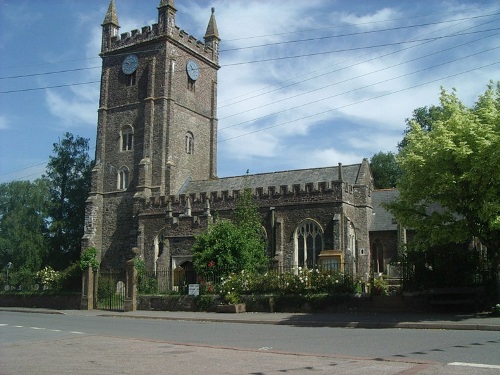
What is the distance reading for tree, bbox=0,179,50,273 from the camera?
164 ft

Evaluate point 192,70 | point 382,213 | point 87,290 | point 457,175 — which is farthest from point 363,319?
point 192,70

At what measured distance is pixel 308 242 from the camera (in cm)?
3534

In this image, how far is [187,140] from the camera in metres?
46.8

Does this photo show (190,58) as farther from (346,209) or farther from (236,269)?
(236,269)

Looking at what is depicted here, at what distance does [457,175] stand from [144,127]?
32.5 meters

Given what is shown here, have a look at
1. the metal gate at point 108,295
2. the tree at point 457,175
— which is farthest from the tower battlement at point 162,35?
the tree at point 457,175

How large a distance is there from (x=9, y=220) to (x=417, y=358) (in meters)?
65.9

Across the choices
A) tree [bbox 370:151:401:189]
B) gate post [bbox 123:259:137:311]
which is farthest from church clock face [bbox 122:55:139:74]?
tree [bbox 370:151:401:189]

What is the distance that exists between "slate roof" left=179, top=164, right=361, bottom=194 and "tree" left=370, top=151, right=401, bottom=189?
67.7 ft

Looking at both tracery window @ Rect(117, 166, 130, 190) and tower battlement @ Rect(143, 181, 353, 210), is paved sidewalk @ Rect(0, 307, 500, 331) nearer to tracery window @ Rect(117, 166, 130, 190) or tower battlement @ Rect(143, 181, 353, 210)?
tower battlement @ Rect(143, 181, 353, 210)

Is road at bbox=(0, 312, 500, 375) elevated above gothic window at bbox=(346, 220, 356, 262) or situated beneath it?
situated beneath

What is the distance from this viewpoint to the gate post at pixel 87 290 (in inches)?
1146

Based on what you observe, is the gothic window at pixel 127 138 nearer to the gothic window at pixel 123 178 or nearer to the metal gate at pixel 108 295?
the gothic window at pixel 123 178

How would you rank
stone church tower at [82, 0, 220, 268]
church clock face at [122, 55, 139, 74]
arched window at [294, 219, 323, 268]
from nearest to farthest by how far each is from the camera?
1. arched window at [294, 219, 323, 268]
2. stone church tower at [82, 0, 220, 268]
3. church clock face at [122, 55, 139, 74]
